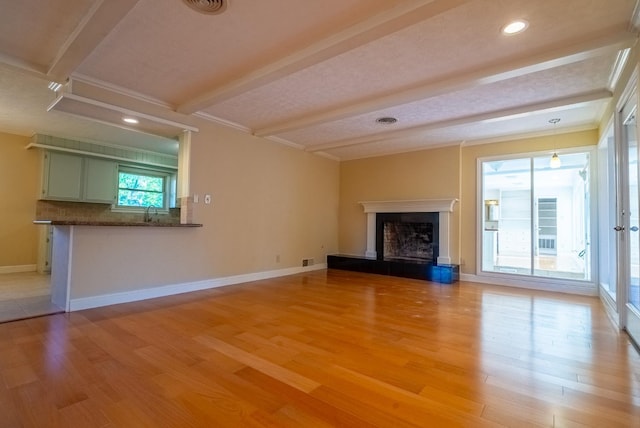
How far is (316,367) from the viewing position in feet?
6.82

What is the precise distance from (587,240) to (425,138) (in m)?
2.86

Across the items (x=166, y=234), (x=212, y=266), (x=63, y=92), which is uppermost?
(x=63, y=92)

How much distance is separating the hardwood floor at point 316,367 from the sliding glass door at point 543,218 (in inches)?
59.4

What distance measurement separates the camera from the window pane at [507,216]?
16.9 feet

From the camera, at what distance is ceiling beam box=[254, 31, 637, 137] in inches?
96.5

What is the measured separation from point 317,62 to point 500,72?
173cm

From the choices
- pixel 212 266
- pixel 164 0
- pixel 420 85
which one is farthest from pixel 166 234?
pixel 420 85

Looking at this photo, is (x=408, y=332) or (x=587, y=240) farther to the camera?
(x=587, y=240)

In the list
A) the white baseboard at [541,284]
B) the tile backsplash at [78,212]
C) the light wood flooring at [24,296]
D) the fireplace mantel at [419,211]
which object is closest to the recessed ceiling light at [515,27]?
the fireplace mantel at [419,211]

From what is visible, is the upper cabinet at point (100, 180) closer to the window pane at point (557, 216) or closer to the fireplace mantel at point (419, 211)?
the fireplace mantel at point (419, 211)

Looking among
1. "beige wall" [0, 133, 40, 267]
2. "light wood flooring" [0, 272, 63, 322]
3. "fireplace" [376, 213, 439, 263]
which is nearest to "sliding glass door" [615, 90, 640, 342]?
"fireplace" [376, 213, 439, 263]

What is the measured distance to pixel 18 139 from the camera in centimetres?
562

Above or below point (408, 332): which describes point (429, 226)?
above

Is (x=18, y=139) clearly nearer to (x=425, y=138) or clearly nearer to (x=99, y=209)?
(x=99, y=209)
